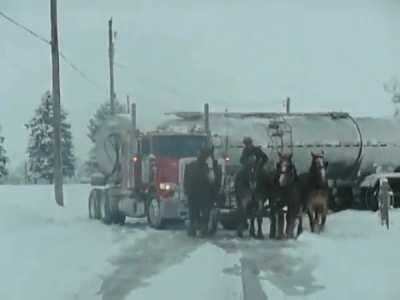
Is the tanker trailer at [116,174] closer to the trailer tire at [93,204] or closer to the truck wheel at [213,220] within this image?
the trailer tire at [93,204]

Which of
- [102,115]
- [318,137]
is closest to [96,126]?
[318,137]

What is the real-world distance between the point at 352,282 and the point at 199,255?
5.10 meters

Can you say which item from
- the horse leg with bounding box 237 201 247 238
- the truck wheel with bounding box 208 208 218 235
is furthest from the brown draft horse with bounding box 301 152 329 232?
the truck wheel with bounding box 208 208 218 235

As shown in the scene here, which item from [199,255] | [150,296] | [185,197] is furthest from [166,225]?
[150,296]

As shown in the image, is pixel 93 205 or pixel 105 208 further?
pixel 93 205

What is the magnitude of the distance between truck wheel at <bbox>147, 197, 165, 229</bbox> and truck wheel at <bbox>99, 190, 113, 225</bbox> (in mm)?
2797

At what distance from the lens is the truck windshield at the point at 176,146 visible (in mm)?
26047

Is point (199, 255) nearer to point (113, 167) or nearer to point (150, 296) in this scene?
point (150, 296)

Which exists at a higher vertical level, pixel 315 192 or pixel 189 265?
pixel 315 192

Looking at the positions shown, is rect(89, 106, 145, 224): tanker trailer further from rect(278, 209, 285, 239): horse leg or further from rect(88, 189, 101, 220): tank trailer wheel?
rect(278, 209, 285, 239): horse leg

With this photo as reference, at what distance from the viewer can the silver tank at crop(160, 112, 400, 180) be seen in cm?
3066

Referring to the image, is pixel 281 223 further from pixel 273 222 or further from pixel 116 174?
pixel 116 174

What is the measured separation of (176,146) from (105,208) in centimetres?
400

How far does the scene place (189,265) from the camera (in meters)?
16.1
